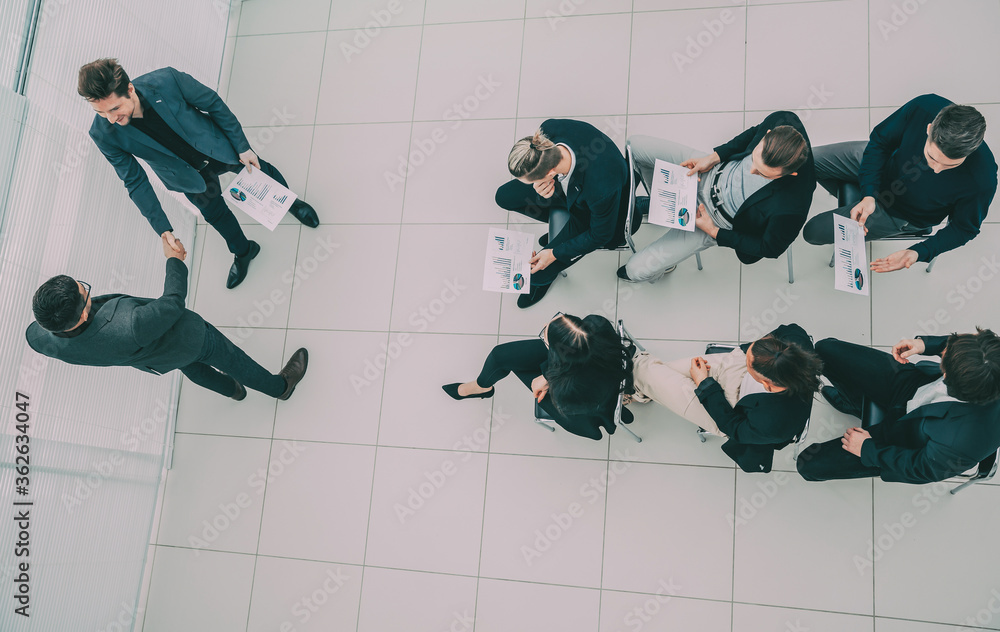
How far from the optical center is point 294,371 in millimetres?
3938

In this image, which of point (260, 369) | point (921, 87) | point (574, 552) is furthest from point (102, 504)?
point (921, 87)

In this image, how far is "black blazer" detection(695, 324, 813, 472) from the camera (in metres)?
2.51

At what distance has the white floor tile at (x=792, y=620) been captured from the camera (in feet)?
10.6

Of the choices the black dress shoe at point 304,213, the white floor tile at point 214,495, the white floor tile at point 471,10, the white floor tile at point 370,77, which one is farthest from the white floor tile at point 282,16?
the white floor tile at point 214,495

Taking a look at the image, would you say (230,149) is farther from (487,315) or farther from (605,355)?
(605,355)

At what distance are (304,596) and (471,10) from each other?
4.08 meters

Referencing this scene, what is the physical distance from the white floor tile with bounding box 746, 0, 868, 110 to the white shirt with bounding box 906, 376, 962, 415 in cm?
202

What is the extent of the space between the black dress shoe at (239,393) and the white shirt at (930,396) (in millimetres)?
3668

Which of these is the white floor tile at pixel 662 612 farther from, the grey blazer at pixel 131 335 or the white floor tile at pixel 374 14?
the white floor tile at pixel 374 14

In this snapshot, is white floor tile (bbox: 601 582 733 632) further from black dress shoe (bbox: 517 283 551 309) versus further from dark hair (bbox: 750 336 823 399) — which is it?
black dress shoe (bbox: 517 283 551 309)

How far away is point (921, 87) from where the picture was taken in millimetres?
3750

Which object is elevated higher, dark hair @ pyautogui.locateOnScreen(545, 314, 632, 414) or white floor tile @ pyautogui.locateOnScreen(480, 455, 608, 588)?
dark hair @ pyautogui.locateOnScreen(545, 314, 632, 414)

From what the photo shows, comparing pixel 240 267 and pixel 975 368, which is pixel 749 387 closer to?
pixel 975 368

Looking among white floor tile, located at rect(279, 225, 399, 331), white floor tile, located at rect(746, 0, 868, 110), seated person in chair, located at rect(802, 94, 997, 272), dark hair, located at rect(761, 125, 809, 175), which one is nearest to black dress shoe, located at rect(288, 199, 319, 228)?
white floor tile, located at rect(279, 225, 399, 331)
